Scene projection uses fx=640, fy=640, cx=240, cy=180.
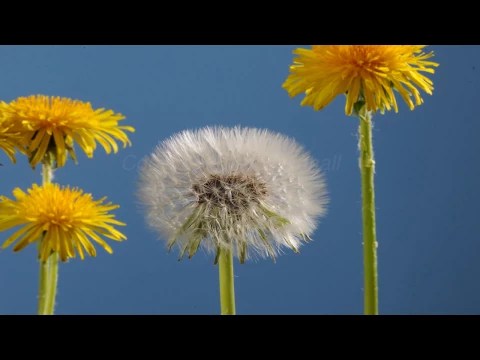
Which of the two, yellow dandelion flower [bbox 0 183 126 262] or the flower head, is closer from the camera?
yellow dandelion flower [bbox 0 183 126 262]

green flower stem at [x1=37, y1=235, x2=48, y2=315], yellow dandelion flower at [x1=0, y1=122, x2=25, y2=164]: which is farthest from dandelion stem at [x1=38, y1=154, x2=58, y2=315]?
yellow dandelion flower at [x1=0, y1=122, x2=25, y2=164]

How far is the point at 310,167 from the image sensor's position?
0.77 m

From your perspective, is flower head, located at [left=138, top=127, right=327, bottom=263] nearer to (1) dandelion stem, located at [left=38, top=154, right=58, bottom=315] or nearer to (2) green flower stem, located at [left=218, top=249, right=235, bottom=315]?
(2) green flower stem, located at [left=218, top=249, right=235, bottom=315]

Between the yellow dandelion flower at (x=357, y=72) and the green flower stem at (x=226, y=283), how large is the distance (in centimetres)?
20

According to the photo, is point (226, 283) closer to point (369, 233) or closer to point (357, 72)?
point (369, 233)

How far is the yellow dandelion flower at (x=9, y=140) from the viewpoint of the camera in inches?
25.4

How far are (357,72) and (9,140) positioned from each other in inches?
14.7

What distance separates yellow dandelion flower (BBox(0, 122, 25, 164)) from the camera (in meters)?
0.64

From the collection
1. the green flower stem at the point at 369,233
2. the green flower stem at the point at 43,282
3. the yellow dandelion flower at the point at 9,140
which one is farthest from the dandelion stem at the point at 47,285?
the green flower stem at the point at 369,233

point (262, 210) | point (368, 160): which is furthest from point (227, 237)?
point (368, 160)

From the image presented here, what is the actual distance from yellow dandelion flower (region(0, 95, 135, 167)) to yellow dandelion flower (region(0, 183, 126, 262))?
0.07 metres

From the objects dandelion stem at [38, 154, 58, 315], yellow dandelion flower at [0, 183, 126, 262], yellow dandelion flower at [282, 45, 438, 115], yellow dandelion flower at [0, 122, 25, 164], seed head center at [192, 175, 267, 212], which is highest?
yellow dandelion flower at [282, 45, 438, 115]

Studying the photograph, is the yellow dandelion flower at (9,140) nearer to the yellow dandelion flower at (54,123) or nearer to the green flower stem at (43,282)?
the yellow dandelion flower at (54,123)
